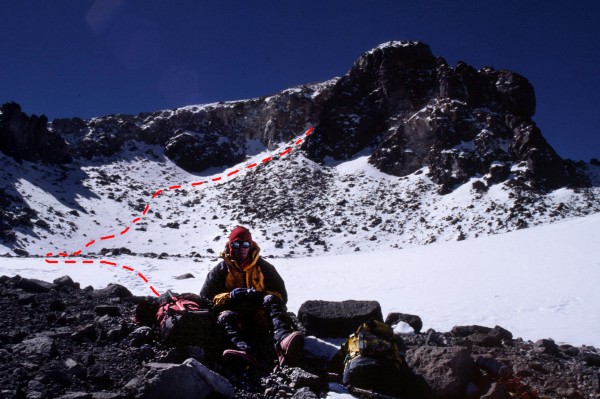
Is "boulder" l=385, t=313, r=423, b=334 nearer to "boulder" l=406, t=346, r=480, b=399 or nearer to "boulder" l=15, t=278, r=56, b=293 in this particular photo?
"boulder" l=406, t=346, r=480, b=399

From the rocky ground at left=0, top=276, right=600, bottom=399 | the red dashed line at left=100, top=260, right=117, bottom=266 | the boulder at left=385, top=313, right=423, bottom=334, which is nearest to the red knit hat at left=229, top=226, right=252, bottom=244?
the rocky ground at left=0, top=276, right=600, bottom=399

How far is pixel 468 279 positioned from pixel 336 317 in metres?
5.89

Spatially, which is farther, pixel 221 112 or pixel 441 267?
pixel 221 112

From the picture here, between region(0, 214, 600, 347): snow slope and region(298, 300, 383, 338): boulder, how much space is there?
5.60 feet

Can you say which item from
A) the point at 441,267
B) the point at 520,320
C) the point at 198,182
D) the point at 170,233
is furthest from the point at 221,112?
the point at 520,320

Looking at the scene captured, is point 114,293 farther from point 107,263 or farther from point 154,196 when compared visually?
point 154,196

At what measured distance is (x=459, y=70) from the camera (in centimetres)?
5219

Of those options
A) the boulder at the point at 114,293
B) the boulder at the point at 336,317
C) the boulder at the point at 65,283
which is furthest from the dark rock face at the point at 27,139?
the boulder at the point at 336,317

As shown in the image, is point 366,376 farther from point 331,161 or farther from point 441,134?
point 331,161

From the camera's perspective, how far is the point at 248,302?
495 centimetres

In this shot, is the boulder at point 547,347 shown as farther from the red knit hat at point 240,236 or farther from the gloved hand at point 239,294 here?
the red knit hat at point 240,236

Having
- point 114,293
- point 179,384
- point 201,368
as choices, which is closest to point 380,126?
point 114,293

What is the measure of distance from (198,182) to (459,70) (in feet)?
133

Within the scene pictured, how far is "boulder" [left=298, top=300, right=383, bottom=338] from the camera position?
223 inches
